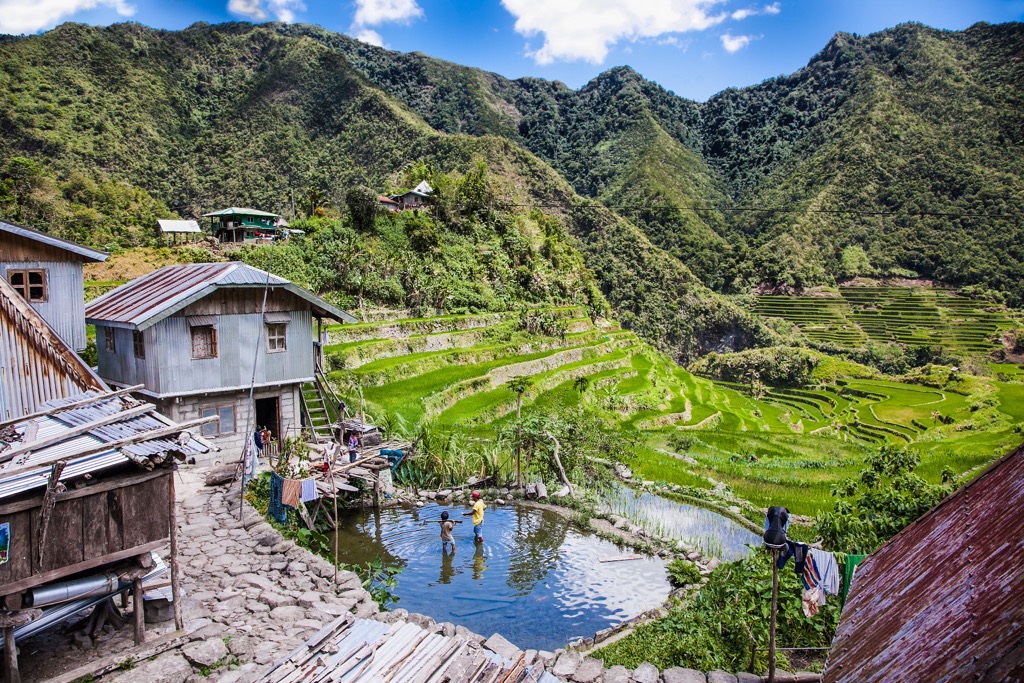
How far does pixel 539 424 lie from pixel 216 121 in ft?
290

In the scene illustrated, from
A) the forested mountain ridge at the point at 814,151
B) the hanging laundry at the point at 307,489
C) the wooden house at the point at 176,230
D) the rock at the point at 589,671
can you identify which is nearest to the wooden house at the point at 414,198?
the wooden house at the point at 176,230

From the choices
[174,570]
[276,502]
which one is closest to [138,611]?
[174,570]

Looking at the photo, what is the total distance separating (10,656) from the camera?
684cm

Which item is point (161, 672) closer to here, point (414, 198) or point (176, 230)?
point (176, 230)

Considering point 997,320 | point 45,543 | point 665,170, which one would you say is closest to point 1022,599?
point 45,543

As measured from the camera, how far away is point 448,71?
137m

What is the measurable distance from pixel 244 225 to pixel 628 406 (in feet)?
88.0

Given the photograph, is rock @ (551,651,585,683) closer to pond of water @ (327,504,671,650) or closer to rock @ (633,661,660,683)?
rock @ (633,661,660,683)

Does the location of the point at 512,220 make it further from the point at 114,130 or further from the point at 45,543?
the point at 114,130

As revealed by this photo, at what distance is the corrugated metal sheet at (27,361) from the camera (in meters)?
11.8

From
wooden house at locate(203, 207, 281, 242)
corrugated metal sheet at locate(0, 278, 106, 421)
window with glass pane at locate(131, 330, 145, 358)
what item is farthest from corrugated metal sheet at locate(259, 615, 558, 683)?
wooden house at locate(203, 207, 281, 242)

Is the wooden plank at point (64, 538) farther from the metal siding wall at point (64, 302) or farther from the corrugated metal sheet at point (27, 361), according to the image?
the metal siding wall at point (64, 302)

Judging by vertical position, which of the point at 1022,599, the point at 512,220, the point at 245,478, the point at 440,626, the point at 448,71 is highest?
the point at 448,71

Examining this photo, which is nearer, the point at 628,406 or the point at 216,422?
the point at 216,422
